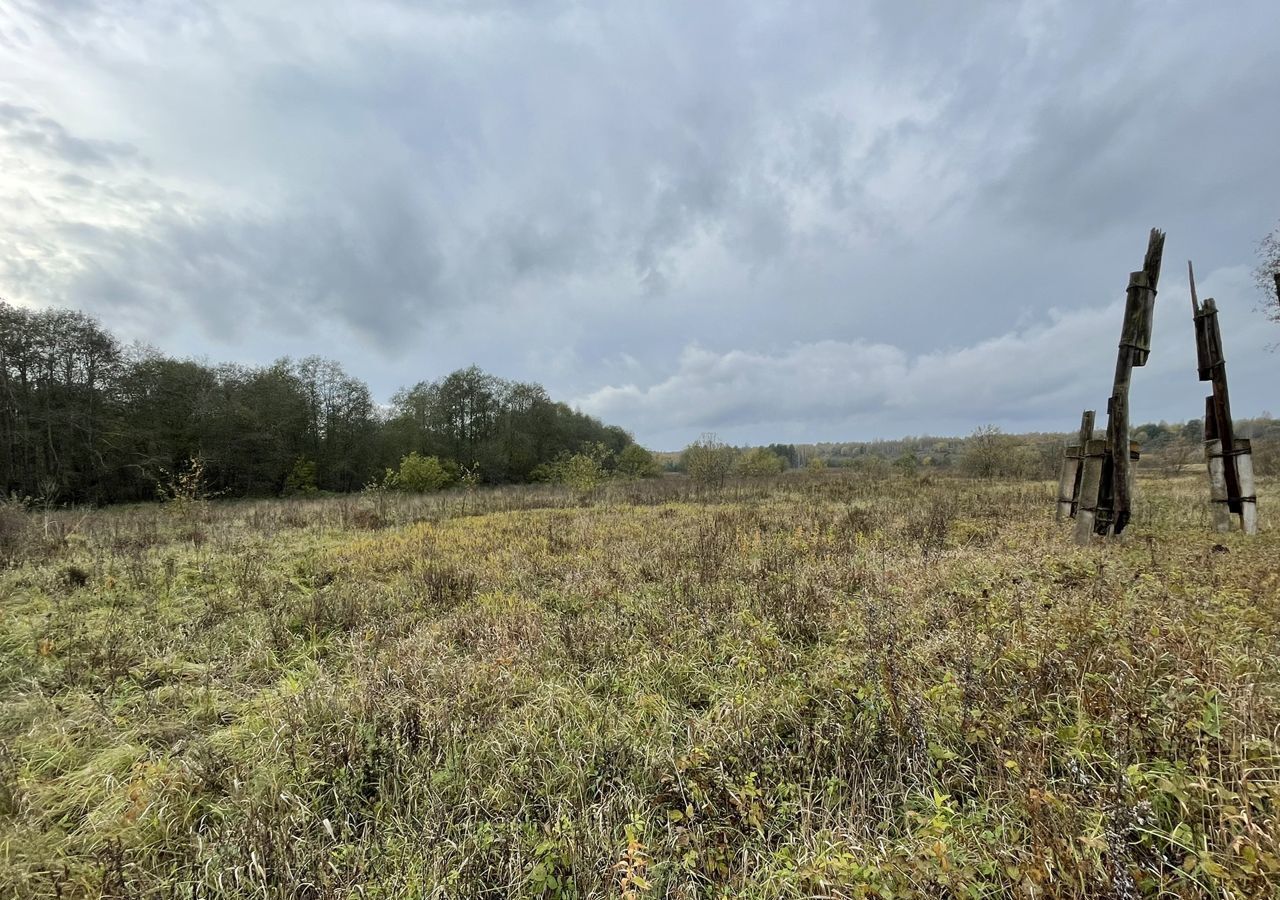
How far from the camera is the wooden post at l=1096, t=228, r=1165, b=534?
272 inches

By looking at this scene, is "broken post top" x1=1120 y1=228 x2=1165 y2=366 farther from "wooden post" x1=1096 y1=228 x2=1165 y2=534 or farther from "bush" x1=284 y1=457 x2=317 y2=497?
"bush" x1=284 y1=457 x2=317 y2=497

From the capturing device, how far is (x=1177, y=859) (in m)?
1.86

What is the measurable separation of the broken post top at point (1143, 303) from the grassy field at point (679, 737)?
2872 mm

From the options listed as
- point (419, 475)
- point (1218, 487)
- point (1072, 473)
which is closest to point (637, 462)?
point (419, 475)

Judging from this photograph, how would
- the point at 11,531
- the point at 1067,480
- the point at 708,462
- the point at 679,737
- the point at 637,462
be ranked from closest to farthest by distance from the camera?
the point at 679,737
the point at 1067,480
the point at 11,531
the point at 708,462
the point at 637,462

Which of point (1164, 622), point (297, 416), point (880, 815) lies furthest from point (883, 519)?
point (297, 416)

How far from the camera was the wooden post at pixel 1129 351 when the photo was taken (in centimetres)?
691

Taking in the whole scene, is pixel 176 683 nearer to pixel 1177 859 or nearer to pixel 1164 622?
pixel 1177 859

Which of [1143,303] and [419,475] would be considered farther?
[419,475]

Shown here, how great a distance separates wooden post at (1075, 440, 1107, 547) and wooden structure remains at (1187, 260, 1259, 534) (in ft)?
4.93

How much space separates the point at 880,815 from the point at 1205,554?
6.42 metres

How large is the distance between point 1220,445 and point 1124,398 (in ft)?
6.79

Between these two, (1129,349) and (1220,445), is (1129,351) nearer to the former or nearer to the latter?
(1129,349)

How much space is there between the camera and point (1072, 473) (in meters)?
11.0
